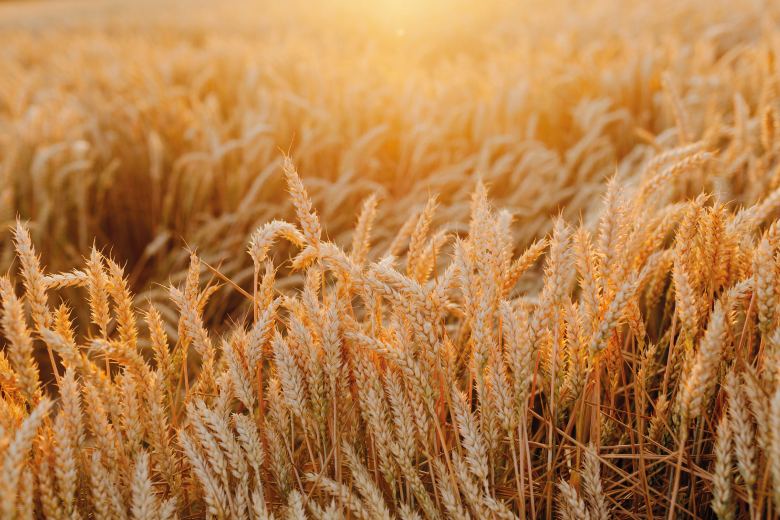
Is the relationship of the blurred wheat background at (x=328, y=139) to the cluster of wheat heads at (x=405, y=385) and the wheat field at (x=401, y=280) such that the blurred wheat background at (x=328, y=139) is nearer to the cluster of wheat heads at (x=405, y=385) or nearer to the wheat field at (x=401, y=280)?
the wheat field at (x=401, y=280)

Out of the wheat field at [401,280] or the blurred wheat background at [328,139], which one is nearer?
the wheat field at [401,280]

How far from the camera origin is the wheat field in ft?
2.67

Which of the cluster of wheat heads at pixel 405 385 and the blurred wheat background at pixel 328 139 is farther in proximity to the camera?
the blurred wheat background at pixel 328 139

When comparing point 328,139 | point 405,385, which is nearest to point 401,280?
point 405,385

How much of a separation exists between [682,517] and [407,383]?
1.90ft

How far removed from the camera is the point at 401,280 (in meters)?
0.81

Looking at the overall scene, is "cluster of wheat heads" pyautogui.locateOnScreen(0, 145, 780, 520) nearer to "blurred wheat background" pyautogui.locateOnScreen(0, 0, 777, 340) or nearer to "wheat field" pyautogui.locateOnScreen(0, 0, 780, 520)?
"wheat field" pyautogui.locateOnScreen(0, 0, 780, 520)

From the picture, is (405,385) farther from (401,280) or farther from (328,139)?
(328,139)

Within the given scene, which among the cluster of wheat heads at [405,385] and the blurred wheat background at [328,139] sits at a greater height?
the blurred wheat background at [328,139]

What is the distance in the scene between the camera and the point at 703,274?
3.14 feet

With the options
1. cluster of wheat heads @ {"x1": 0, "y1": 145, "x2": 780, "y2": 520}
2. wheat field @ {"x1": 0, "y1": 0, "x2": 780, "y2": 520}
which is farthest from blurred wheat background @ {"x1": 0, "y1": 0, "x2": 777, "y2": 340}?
cluster of wheat heads @ {"x1": 0, "y1": 145, "x2": 780, "y2": 520}

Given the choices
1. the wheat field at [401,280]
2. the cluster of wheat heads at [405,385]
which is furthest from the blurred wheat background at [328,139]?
the cluster of wheat heads at [405,385]

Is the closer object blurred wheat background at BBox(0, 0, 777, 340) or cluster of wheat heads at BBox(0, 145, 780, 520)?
cluster of wheat heads at BBox(0, 145, 780, 520)

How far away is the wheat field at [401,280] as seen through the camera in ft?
2.67
